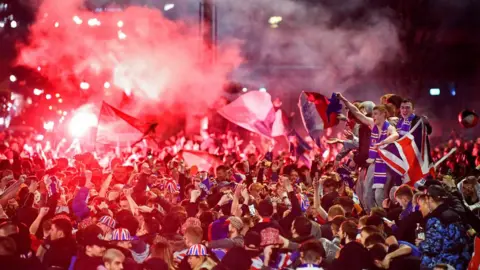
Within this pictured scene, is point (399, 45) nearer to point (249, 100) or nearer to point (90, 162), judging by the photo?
point (249, 100)

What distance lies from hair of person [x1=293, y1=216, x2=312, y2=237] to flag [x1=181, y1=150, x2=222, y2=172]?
24.1 ft

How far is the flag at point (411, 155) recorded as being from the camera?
29.5 ft

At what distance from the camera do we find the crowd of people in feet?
19.0

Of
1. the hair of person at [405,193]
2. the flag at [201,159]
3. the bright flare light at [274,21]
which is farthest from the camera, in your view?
the bright flare light at [274,21]

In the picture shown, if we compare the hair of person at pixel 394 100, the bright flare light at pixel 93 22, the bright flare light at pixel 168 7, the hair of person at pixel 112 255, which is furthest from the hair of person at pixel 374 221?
the bright flare light at pixel 93 22

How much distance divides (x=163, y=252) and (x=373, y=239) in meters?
1.90

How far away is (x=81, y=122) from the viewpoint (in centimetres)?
3456

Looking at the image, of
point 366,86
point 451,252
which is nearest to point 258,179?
point 451,252

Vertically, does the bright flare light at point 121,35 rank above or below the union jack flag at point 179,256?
above

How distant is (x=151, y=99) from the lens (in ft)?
103

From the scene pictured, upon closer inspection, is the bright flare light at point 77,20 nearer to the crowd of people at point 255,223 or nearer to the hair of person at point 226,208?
the crowd of people at point 255,223

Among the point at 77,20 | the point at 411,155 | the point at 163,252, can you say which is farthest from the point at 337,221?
the point at 77,20

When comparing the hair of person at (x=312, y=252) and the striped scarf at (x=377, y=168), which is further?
the striped scarf at (x=377, y=168)

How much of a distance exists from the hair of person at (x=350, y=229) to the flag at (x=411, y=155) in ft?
9.81
